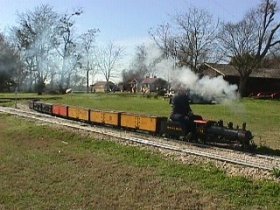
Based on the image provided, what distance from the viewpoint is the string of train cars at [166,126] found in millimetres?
17391

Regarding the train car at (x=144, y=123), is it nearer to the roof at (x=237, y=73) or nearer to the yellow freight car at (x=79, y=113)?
the yellow freight car at (x=79, y=113)

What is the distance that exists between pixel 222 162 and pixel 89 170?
4589mm

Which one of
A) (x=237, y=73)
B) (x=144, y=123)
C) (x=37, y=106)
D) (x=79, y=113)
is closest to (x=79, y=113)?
(x=79, y=113)

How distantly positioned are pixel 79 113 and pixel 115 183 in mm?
15695

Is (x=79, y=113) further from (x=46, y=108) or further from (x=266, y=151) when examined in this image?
(x=266, y=151)

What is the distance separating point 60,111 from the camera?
33406 mm

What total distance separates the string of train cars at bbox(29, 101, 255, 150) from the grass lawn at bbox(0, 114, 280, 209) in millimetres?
2565

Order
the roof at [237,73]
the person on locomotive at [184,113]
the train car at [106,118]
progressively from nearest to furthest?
the person on locomotive at [184,113], the train car at [106,118], the roof at [237,73]

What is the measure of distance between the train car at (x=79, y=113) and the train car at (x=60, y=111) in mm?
771

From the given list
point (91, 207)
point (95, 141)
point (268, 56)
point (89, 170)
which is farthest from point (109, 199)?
point (268, 56)

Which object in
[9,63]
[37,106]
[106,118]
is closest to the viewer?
[106,118]

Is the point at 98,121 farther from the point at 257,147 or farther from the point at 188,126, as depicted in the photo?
the point at 257,147

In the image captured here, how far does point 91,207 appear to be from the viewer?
13.0 m

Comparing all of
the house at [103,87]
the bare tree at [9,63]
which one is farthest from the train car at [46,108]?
the house at [103,87]
